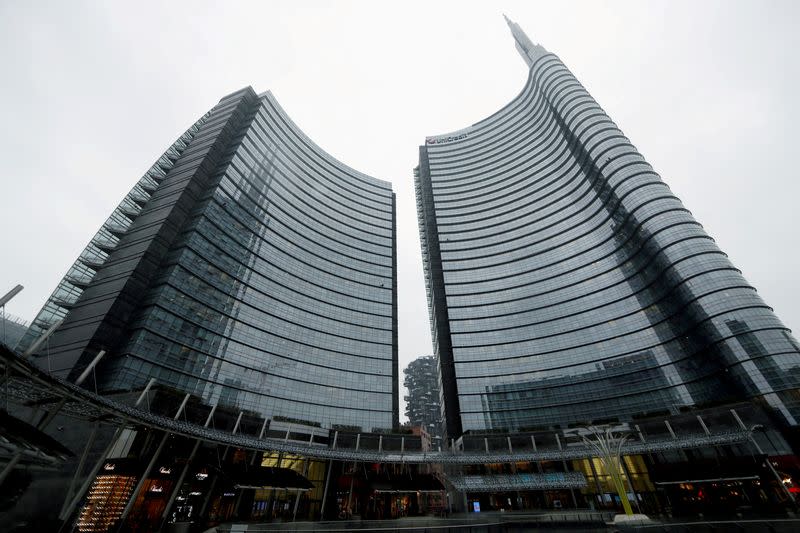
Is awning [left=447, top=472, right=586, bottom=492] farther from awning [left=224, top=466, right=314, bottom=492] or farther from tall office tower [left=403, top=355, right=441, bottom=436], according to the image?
tall office tower [left=403, top=355, right=441, bottom=436]

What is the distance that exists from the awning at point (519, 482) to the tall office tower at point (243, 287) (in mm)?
21659

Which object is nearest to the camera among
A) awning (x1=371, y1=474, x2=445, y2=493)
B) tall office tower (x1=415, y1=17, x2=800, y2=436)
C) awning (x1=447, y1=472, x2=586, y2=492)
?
awning (x1=371, y1=474, x2=445, y2=493)

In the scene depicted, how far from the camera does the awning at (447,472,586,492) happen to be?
5044 cm

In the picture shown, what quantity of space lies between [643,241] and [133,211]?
324 ft

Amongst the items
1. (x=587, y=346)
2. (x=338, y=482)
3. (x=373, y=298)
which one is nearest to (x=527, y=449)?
(x=587, y=346)

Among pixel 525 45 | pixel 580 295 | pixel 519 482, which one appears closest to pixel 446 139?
pixel 525 45

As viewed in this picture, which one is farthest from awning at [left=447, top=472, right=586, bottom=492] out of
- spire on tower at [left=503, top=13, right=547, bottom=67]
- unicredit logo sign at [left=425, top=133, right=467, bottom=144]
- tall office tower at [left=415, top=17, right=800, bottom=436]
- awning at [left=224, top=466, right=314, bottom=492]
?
spire on tower at [left=503, top=13, right=547, bottom=67]

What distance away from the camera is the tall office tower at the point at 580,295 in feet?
186

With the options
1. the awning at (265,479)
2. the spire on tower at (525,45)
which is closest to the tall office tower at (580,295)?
the spire on tower at (525,45)

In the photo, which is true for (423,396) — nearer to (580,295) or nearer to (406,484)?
(580,295)

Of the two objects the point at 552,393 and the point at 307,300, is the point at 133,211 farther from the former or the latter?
the point at 552,393

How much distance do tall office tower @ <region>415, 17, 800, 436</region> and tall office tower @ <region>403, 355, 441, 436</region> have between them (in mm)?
59664

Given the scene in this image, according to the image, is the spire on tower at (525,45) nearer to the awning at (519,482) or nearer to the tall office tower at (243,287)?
the tall office tower at (243,287)

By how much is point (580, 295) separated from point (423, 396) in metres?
86.6
